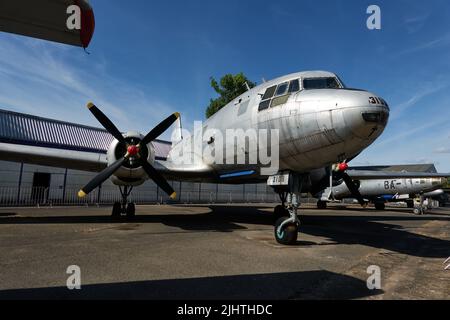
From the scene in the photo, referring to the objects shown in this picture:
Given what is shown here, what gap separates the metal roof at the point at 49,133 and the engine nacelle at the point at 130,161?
21.0 m

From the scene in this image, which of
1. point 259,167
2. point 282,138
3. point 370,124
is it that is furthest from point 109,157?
point 370,124

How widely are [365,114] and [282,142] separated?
2616 millimetres

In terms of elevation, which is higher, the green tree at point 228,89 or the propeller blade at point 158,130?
the green tree at point 228,89

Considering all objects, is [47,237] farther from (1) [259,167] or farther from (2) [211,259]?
(1) [259,167]

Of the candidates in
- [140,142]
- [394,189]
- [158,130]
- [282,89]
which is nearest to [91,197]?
[140,142]

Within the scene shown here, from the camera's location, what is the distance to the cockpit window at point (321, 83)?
879cm

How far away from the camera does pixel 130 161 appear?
480 inches

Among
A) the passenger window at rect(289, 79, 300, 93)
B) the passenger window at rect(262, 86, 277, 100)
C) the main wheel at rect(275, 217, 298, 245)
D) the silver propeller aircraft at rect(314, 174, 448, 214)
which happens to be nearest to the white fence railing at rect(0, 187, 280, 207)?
the silver propeller aircraft at rect(314, 174, 448, 214)

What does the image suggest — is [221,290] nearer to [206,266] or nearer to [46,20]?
[206,266]

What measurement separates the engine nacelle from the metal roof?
21.0 meters

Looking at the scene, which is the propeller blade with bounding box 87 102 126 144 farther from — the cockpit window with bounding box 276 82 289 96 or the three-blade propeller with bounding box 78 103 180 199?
the cockpit window with bounding box 276 82 289 96

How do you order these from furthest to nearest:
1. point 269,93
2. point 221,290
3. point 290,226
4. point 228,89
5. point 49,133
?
1. point 228,89
2. point 49,133
3. point 269,93
4. point 290,226
5. point 221,290

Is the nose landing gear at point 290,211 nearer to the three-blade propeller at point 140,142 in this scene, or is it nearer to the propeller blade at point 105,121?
the three-blade propeller at point 140,142

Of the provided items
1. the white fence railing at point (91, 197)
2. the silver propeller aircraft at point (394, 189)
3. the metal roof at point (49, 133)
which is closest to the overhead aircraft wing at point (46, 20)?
the white fence railing at point (91, 197)
